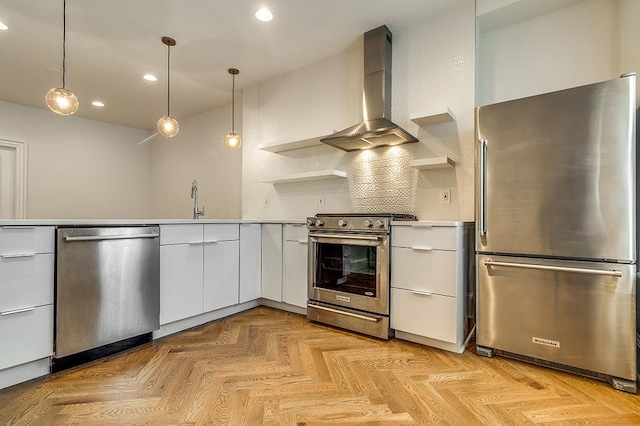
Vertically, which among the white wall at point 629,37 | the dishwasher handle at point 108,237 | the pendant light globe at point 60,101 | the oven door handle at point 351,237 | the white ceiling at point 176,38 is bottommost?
the oven door handle at point 351,237

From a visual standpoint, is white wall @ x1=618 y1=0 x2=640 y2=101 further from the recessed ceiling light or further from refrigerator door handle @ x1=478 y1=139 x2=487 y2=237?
the recessed ceiling light

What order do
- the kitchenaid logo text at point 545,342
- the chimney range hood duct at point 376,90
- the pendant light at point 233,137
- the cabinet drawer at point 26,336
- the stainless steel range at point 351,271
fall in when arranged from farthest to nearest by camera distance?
the pendant light at point 233,137 → the chimney range hood duct at point 376,90 → the stainless steel range at point 351,271 → the kitchenaid logo text at point 545,342 → the cabinet drawer at point 26,336

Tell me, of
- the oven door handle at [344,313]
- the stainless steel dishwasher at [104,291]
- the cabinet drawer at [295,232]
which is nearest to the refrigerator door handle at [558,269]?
the oven door handle at [344,313]

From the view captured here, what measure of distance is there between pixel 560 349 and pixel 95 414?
2.56 meters

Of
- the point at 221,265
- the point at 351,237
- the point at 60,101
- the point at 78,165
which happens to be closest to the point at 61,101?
the point at 60,101

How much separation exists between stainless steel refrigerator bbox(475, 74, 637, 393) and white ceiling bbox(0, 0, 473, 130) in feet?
4.39

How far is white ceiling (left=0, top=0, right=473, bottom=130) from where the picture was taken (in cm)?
259

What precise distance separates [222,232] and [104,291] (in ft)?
3.41

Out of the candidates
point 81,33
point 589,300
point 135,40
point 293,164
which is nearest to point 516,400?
point 589,300

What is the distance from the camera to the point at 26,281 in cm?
181

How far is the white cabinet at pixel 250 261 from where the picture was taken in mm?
3135

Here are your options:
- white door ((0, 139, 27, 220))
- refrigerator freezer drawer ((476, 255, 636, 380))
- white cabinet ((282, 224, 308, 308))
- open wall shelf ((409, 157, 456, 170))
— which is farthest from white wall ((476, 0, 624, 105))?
white door ((0, 139, 27, 220))

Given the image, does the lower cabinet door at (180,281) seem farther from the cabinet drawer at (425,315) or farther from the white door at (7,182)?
the white door at (7,182)

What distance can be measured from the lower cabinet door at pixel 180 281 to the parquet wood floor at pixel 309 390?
0.30 m
